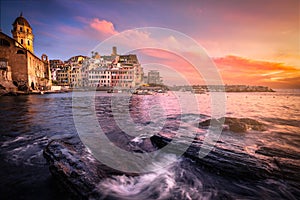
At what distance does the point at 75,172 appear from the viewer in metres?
3.40

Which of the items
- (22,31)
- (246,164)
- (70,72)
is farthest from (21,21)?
(246,164)

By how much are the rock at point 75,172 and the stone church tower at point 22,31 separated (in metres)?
82.0

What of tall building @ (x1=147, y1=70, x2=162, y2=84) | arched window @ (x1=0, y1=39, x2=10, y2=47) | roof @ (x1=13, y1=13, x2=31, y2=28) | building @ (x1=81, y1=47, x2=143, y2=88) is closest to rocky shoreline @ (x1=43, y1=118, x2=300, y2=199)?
arched window @ (x1=0, y1=39, x2=10, y2=47)


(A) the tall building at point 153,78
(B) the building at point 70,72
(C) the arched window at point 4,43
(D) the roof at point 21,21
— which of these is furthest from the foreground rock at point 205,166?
(A) the tall building at point 153,78

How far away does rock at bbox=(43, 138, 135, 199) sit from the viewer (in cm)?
303

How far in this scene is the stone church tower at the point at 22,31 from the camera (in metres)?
58.3

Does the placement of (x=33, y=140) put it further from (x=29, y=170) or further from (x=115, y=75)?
(x=115, y=75)

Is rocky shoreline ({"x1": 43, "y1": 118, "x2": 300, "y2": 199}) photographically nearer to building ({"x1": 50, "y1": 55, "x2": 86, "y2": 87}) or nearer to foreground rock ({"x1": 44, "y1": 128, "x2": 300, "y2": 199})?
foreground rock ({"x1": 44, "y1": 128, "x2": 300, "y2": 199})

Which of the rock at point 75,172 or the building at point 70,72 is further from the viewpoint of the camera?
the building at point 70,72

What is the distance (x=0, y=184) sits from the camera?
3.24m

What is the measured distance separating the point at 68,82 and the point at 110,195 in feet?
318

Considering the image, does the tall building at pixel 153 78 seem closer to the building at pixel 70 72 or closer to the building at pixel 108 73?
the building at pixel 108 73

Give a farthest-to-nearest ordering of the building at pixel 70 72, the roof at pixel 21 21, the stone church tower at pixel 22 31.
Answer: the building at pixel 70 72 < the roof at pixel 21 21 < the stone church tower at pixel 22 31

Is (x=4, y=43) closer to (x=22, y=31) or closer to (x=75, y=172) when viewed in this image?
(x=22, y=31)
